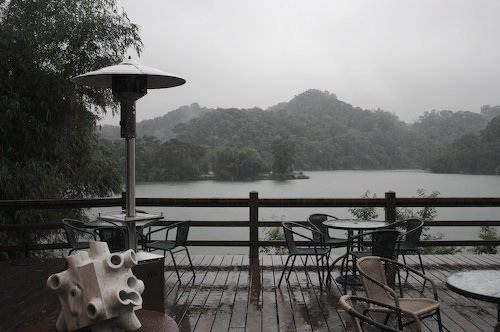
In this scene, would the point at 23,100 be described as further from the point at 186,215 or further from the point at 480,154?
the point at 480,154

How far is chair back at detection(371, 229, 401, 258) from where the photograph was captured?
4.09m

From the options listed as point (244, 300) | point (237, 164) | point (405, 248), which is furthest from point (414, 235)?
point (237, 164)

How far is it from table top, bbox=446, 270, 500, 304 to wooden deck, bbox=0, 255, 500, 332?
873 mm

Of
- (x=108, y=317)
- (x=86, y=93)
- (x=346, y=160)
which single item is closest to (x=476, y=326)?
(x=108, y=317)

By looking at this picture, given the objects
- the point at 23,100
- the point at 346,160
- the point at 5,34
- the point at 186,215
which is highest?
the point at 5,34

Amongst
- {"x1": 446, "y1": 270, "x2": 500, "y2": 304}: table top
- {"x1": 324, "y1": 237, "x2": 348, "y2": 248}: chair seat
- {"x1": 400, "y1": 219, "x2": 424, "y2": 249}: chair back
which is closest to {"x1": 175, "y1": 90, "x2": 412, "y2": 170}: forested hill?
{"x1": 324, "y1": 237, "x2": 348, "y2": 248}: chair seat

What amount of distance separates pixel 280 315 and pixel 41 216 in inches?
227

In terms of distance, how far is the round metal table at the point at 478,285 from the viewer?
2381 millimetres

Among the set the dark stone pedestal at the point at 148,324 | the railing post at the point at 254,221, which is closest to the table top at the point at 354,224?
the railing post at the point at 254,221

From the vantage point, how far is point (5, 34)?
7324mm

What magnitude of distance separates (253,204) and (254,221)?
21 cm

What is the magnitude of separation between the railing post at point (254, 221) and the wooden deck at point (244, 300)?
0.71ft

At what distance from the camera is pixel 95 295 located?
5.30 feet

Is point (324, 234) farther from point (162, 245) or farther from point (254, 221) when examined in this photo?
point (162, 245)
